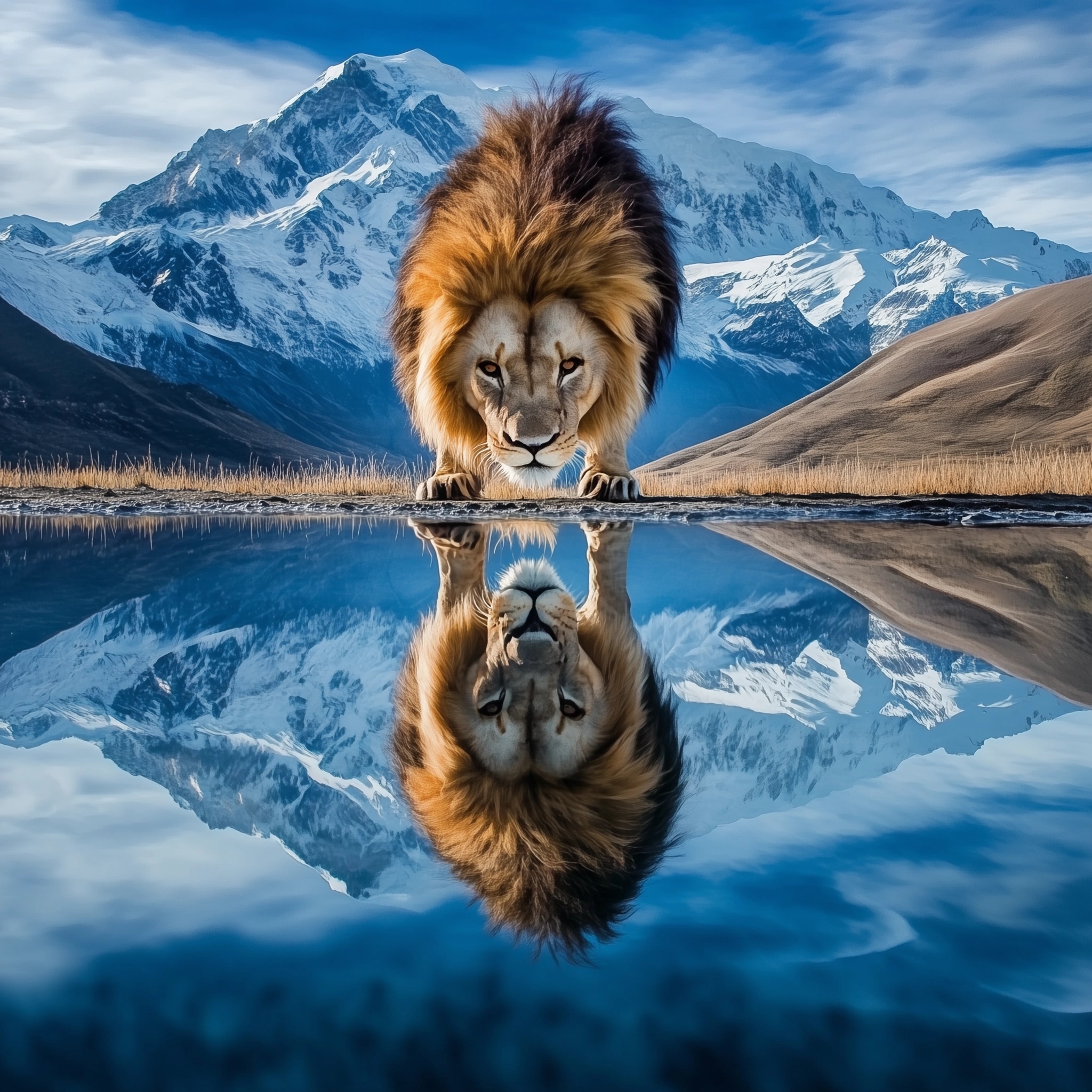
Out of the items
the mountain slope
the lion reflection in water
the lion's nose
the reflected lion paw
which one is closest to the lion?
the lion's nose

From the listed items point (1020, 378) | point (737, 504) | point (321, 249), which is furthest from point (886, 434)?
point (321, 249)

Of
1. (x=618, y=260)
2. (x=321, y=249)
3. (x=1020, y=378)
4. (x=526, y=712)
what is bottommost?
(x=526, y=712)

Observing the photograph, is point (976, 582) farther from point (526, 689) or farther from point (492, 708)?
point (492, 708)

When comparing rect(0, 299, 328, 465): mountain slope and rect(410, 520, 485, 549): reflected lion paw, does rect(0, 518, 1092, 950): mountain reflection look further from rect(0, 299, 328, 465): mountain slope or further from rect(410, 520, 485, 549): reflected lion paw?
rect(0, 299, 328, 465): mountain slope

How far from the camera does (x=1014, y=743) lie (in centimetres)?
143

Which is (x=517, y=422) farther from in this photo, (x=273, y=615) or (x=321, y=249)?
(x=321, y=249)

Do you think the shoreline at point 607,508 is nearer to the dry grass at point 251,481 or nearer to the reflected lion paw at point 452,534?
the reflected lion paw at point 452,534

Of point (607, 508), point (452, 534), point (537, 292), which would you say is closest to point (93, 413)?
point (607, 508)

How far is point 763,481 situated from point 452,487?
11.8 feet

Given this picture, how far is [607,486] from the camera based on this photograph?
19.7ft

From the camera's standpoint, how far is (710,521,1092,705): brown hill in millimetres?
2117

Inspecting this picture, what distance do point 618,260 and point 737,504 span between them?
2.60 meters

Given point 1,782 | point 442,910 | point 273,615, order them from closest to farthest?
point 442,910, point 1,782, point 273,615

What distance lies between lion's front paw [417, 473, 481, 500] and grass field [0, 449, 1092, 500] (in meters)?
0.63
